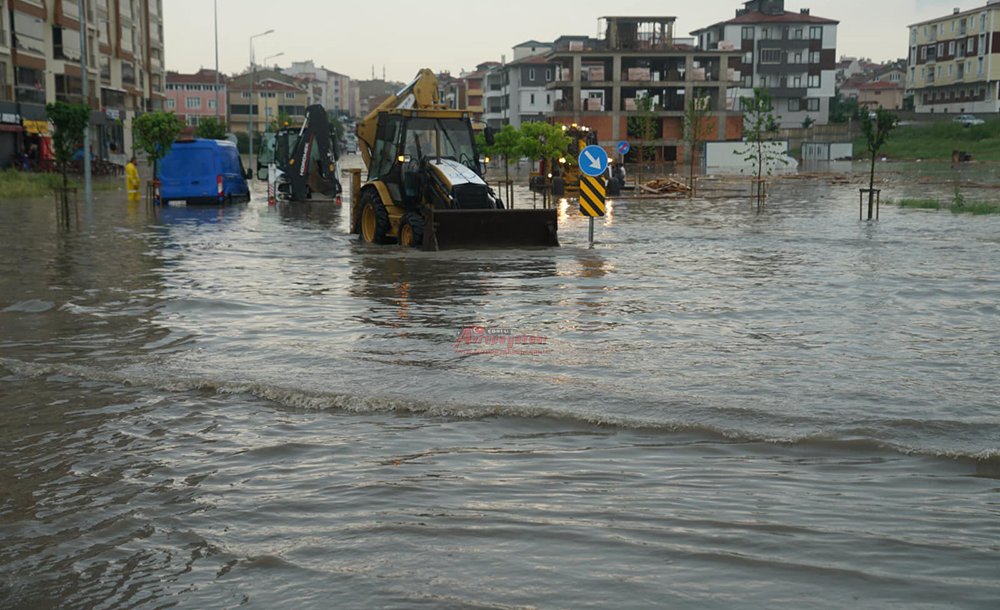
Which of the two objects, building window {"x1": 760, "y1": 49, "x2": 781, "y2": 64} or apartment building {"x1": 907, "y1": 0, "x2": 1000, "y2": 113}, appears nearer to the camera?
apartment building {"x1": 907, "y1": 0, "x2": 1000, "y2": 113}

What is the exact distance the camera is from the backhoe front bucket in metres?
21.5

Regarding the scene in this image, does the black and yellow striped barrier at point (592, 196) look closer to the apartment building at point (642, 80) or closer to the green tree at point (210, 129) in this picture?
the green tree at point (210, 129)

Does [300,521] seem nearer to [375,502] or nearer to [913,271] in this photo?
[375,502]

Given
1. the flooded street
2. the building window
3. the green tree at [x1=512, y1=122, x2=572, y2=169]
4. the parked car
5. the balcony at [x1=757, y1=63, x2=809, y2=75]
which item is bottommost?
the flooded street

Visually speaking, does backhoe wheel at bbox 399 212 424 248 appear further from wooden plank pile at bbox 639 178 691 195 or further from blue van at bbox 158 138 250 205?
wooden plank pile at bbox 639 178 691 195

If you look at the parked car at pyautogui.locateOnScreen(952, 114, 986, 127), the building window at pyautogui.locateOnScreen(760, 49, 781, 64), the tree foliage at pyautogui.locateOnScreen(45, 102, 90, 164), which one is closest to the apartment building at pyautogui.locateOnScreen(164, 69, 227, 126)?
the building window at pyautogui.locateOnScreen(760, 49, 781, 64)

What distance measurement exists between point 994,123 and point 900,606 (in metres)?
114

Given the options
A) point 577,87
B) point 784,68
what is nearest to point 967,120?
point 784,68

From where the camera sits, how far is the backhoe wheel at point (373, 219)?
906 inches

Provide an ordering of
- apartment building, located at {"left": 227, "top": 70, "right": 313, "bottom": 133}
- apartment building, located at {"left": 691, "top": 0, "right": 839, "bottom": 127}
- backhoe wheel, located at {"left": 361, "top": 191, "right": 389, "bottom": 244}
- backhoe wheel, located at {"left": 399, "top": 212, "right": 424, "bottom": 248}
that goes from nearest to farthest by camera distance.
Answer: backhoe wheel, located at {"left": 399, "top": 212, "right": 424, "bottom": 248}, backhoe wheel, located at {"left": 361, "top": 191, "right": 389, "bottom": 244}, apartment building, located at {"left": 691, "top": 0, "right": 839, "bottom": 127}, apartment building, located at {"left": 227, "top": 70, "right": 313, "bottom": 133}

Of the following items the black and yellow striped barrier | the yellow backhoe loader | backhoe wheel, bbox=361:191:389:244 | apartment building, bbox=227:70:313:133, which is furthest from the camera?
apartment building, bbox=227:70:313:133

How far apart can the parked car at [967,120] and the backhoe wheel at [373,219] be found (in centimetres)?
9918

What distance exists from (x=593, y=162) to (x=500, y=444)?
51.9 feet

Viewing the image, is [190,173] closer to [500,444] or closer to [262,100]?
[500,444]
